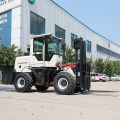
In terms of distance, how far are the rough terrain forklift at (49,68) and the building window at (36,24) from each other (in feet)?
56.5

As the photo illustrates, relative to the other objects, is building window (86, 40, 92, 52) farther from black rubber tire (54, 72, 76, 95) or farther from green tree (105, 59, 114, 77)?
black rubber tire (54, 72, 76, 95)

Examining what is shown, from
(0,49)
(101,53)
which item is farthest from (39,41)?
(101,53)

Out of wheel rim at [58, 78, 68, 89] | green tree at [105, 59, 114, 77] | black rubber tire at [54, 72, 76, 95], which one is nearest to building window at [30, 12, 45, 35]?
black rubber tire at [54, 72, 76, 95]

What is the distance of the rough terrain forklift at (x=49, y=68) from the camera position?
10078mm

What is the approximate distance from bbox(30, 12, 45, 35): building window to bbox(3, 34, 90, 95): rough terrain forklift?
17230 mm

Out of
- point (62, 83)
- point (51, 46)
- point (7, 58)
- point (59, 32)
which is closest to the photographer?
point (62, 83)

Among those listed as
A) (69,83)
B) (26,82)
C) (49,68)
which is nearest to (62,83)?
(69,83)

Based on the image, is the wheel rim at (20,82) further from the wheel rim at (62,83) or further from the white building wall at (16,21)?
the white building wall at (16,21)

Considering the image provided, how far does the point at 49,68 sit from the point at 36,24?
63.9 ft

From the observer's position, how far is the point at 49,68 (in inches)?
436

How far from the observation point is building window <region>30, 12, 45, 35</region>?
28.4 m

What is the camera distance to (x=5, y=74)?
12.1 meters

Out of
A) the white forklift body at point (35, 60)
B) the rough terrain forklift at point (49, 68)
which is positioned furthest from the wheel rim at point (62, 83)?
the white forklift body at point (35, 60)

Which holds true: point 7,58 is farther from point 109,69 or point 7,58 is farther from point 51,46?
point 109,69
